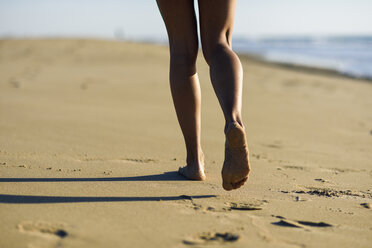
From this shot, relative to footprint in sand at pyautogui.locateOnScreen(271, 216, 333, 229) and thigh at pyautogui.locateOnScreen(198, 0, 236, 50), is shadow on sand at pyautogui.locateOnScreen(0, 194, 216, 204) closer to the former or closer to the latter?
footprint in sand at pyautogui.locateOnScreen(271, 216, 333, 229)

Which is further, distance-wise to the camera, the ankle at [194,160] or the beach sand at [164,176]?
the ankle at [194,160]

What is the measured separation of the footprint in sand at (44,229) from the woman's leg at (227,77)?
A: 620mm

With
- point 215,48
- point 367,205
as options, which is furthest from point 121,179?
point 367,205

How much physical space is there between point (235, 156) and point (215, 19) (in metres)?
0.61

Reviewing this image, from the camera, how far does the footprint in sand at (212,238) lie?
1.30m

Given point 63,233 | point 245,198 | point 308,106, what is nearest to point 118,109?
point 308,106

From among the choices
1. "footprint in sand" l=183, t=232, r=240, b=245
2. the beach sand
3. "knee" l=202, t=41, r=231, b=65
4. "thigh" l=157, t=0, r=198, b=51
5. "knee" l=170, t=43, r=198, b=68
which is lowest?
the beach sand

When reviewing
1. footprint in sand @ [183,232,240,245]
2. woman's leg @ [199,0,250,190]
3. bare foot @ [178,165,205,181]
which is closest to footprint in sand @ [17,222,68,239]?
footprint in sand @ [183,232,240,245]

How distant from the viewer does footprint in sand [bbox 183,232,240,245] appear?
130cm

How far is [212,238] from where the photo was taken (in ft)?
4.38

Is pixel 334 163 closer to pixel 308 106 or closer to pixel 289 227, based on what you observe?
pixel 289 227

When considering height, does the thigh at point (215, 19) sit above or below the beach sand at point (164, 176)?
above

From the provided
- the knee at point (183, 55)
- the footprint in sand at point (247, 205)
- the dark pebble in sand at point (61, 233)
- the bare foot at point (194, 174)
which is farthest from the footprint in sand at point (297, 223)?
the knee at point (183, 55)

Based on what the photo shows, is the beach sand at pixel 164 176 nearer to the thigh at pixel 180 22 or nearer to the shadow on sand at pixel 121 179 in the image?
the shadow on sand at pixel 121 179
